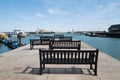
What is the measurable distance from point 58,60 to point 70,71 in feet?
2.59

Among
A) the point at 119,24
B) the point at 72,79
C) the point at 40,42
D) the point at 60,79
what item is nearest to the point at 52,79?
the point at 60,79

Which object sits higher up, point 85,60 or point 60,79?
point 85,60

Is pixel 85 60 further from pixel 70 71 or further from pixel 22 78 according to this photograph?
pixel 22 78

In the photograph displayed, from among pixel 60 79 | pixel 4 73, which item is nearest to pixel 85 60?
pixel 60 79

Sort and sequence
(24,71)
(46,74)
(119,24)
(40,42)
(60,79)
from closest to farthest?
(60,79) → (46,74) → (24,71) → (40,42) → (119,24)

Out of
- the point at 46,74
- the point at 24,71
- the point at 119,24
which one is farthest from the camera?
the point at 119,24

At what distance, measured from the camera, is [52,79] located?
658cm

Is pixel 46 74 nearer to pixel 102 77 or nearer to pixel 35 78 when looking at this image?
pixel 35 78

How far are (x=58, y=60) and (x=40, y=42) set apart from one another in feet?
36.5

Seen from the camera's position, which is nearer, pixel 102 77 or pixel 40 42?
pixel 102 77

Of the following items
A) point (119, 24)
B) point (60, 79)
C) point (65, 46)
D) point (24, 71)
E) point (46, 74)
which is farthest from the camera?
point (119, 24)

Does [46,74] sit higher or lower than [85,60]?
lower

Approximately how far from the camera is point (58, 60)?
7.45 meters

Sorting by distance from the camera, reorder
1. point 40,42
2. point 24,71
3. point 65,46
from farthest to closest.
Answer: point 40,42, point 65,46, point 24,71
